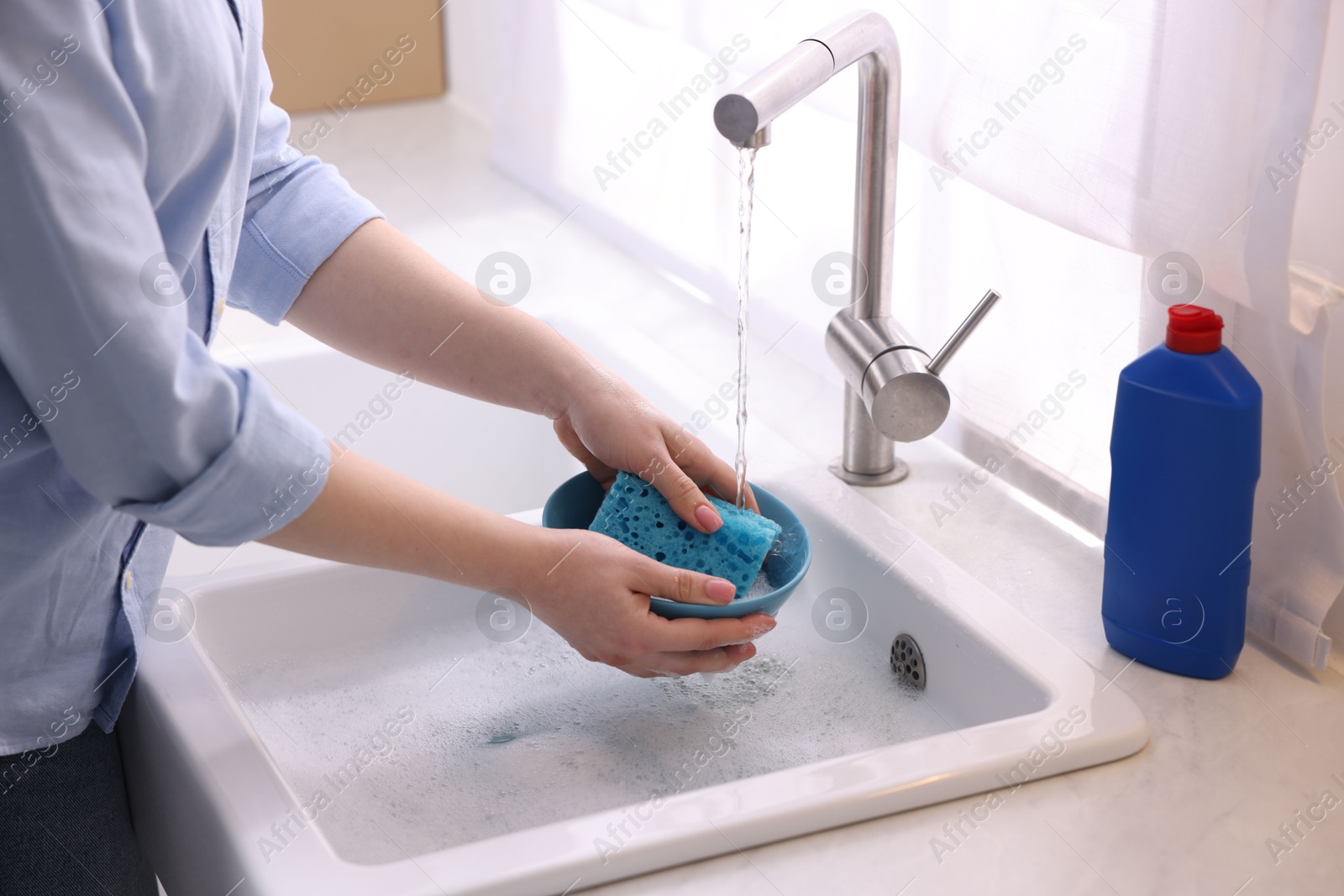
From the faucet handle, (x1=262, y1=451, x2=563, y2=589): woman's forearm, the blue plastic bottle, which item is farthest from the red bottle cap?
(x1=262, y1=451, x2=563, y2=589): woman's forearm

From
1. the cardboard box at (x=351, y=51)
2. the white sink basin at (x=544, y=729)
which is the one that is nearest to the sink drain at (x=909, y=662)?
the white sink basin at (x=544, y=729)

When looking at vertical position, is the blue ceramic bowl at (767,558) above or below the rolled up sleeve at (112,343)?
below

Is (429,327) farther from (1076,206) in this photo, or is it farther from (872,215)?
(1076,206)

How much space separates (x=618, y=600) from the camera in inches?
29.6

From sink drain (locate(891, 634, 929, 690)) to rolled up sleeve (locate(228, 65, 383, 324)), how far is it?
47cm

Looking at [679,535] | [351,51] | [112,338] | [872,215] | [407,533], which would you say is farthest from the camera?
[351,51]

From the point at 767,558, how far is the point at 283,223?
394 mm

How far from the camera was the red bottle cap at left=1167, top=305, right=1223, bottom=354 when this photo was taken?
756mm

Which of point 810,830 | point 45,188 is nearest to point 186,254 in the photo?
point 45,188

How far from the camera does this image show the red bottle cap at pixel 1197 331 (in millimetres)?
756

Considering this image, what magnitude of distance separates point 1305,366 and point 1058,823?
0.32 m

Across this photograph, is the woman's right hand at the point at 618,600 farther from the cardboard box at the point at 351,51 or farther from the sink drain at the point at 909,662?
the cardboard box at the point at 351,51

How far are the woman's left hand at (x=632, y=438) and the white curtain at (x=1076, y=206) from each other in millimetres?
274

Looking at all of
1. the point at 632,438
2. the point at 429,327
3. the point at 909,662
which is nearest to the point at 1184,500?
the point at 909,662
